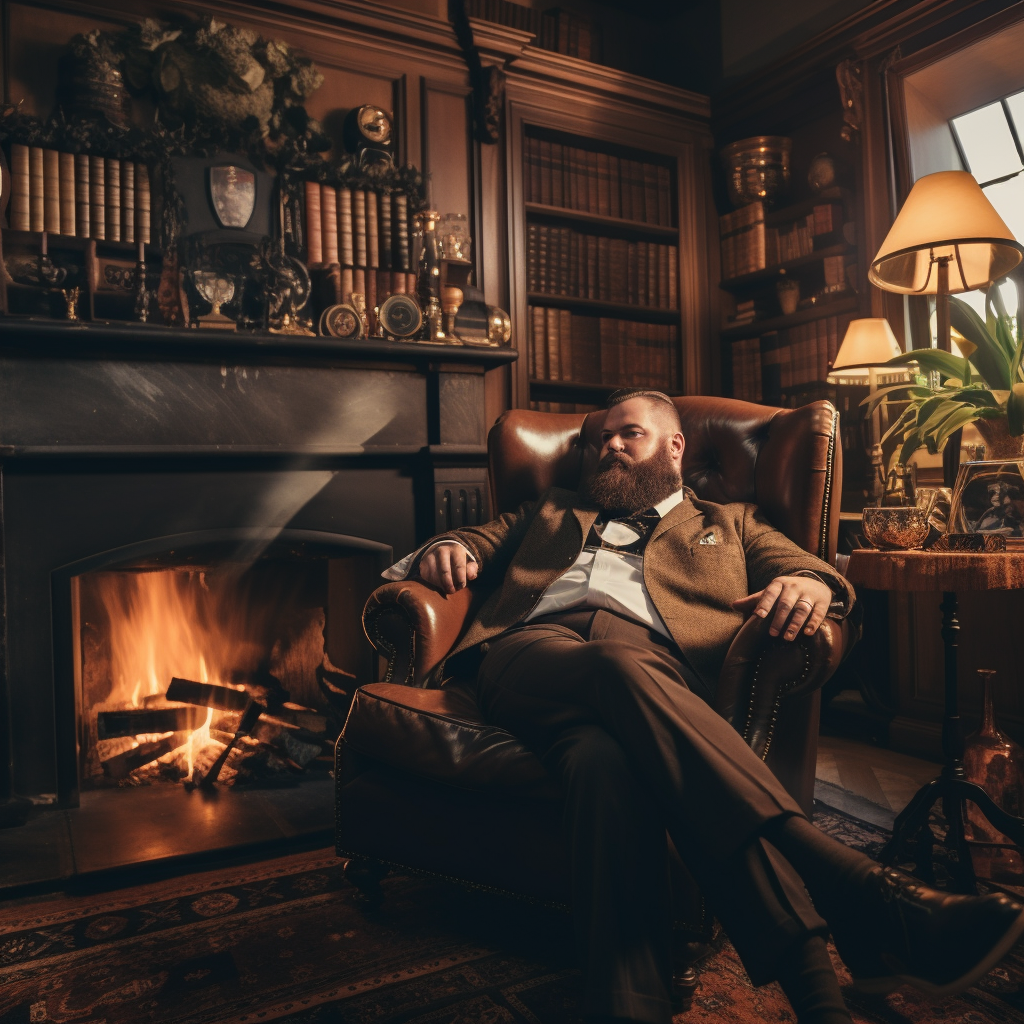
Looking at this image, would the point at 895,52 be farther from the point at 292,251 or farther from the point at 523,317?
the point at 292,251

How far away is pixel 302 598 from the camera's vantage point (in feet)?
9.64

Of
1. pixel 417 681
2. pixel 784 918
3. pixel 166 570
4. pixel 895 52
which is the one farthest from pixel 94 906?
pixel 895 52

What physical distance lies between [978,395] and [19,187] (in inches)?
107

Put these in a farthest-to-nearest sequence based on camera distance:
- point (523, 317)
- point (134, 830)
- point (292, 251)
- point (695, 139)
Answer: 1. point (695, 139)
2. point (523, 317)
3. point (292, 251)
4. point (134, 830)

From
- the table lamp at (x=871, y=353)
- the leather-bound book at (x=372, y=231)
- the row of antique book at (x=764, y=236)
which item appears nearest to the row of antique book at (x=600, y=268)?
the row of antique book at (x=764, y=236)

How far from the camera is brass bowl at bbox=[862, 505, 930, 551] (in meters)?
1.90

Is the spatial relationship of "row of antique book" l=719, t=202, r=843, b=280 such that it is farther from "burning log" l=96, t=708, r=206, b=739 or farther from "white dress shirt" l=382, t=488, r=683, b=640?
"burning log" l=96, t=708, r=206, b=739

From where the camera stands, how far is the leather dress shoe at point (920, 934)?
1083 mm

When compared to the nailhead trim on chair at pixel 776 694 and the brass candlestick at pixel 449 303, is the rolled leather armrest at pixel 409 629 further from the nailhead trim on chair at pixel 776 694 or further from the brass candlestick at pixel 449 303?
the brass candlestick at pixel 449 303

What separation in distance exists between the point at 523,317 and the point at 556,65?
3.37 feet

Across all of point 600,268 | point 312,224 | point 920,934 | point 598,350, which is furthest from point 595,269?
point 920,934

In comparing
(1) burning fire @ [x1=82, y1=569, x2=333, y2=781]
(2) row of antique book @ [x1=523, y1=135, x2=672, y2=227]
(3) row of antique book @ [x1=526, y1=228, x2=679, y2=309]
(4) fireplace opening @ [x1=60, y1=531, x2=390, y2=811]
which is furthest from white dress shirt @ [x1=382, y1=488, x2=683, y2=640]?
(2) row of antique book @ [x1=523, y1=135, x2=672, y2=227]

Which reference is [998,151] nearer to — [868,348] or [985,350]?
[868,348]

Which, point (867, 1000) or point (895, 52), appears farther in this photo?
point (895, 52)
